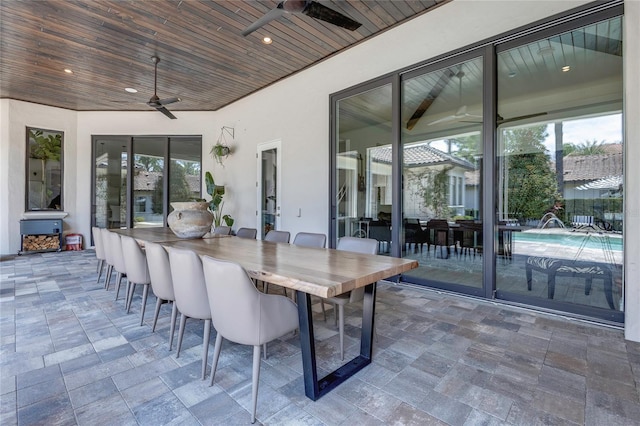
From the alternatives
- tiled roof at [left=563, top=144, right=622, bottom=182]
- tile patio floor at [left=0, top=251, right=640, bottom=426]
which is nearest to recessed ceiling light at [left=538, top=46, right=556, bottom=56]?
tiled roof at [left=563, top=144, right=622, bottom=182]

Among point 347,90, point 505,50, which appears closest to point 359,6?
point 347,90

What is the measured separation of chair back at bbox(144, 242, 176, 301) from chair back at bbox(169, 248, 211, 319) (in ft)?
1.10

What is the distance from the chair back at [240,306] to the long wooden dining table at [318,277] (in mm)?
127

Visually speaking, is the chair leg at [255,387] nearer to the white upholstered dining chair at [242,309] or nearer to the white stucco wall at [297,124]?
the white upholstered dining chair at [242,309]

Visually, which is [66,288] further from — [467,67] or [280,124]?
[467,67]

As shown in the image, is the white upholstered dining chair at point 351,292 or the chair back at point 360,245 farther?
the chair back at point 360,245

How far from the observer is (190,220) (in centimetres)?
327

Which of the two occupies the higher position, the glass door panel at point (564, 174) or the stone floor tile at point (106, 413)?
the glass door panel at point (564, 174)

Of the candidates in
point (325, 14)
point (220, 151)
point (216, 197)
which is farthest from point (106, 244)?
point (220, 151)

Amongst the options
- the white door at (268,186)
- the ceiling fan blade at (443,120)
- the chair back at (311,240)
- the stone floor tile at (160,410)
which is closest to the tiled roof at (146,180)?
the white door at (268,186)

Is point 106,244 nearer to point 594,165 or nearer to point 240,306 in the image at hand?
point 240,306

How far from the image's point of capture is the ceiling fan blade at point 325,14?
252 centimetres

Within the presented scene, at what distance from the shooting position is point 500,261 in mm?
3291

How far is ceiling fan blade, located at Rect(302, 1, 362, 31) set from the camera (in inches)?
99.1
